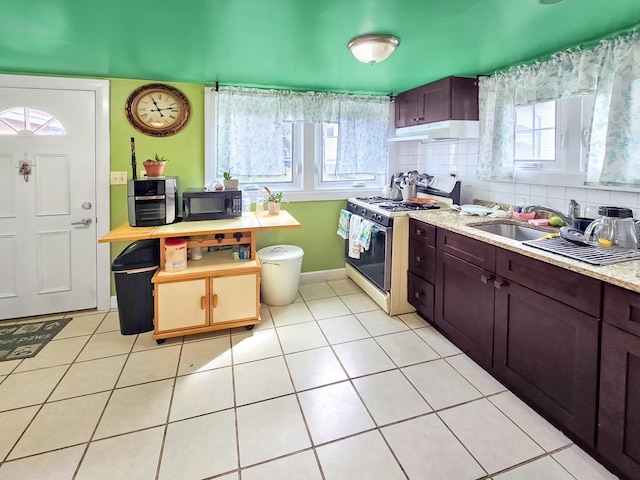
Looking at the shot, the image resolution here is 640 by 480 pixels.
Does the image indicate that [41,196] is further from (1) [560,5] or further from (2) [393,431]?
(1) [560,5]

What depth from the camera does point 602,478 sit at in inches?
57.5

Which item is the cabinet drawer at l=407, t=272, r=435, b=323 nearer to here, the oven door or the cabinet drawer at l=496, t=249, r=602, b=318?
the oven door

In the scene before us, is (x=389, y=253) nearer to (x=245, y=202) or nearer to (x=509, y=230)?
(x=509, y=230)

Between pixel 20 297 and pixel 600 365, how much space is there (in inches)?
150

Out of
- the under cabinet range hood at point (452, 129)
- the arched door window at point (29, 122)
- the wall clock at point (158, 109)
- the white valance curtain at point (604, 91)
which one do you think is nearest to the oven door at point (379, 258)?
the under cabinet range hood at point (452, 129)

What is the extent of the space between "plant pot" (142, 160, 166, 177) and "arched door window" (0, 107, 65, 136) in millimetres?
783

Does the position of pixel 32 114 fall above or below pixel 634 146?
above

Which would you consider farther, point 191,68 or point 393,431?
point 191,68

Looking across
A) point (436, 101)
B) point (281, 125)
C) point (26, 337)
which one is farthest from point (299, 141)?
point (26, 337)

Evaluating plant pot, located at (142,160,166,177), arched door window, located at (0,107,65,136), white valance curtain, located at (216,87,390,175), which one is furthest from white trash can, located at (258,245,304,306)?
arched door window, located at (0,107,65,136)

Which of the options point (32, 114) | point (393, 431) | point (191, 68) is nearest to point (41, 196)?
point (32, 114)

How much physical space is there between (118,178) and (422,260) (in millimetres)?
2565

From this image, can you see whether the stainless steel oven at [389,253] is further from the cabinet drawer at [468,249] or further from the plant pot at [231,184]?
the plant pot at [231,184]

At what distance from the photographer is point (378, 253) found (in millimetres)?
3031
